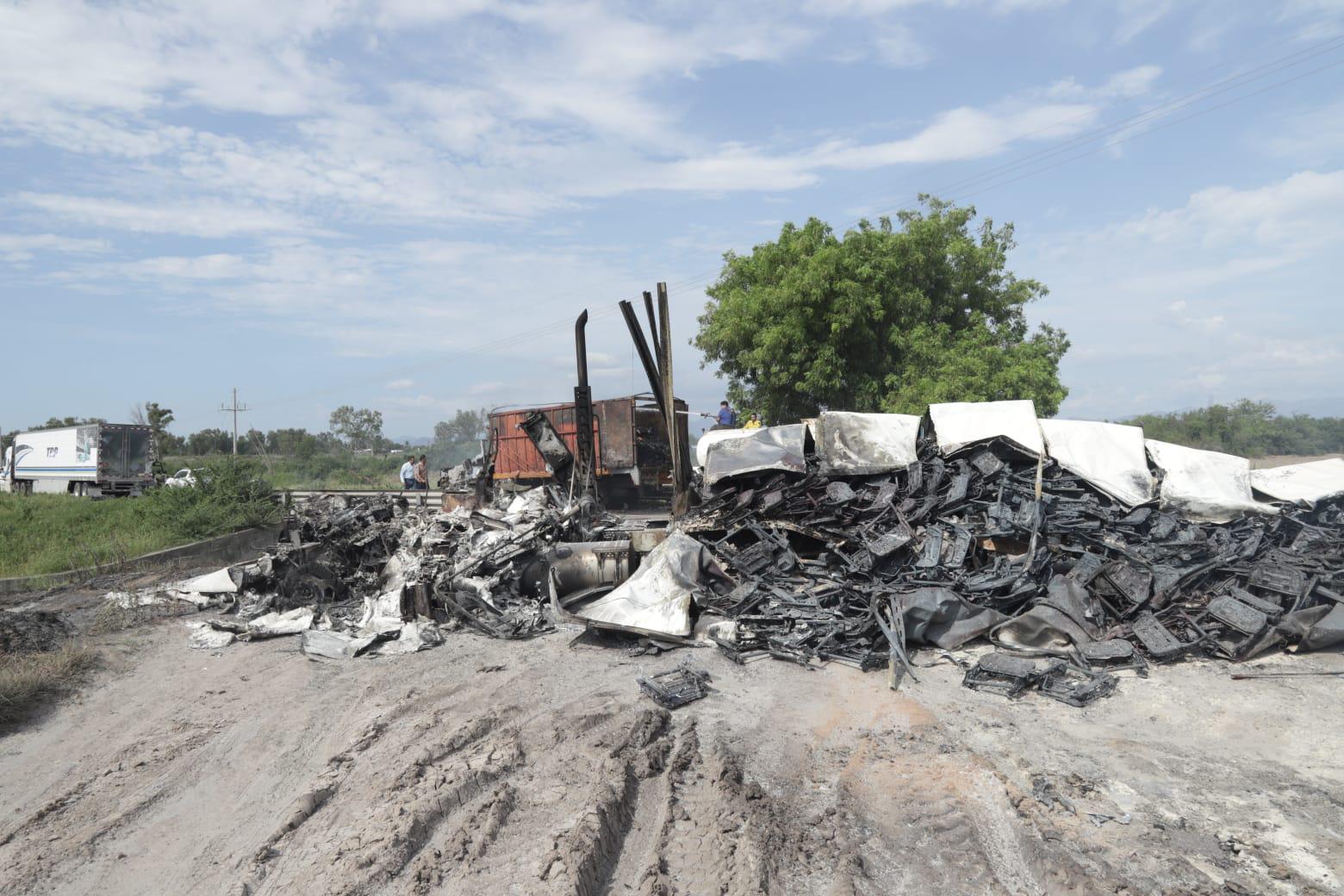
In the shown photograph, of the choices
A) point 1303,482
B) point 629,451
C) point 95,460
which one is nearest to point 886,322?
point 629,451

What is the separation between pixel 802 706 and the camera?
246 inches

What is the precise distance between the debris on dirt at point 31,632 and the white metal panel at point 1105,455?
1227 cm

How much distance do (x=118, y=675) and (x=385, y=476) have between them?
34420 mm

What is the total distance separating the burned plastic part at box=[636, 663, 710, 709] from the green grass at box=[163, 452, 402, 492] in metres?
29.5

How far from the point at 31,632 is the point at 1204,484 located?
1430 cm

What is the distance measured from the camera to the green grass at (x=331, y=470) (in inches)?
1438

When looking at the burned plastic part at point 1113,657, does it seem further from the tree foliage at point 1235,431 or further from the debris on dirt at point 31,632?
the tree foliage at point 1235,431

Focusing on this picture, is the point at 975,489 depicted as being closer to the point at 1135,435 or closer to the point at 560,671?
the point at 1135,435

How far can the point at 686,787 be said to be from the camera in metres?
4.82

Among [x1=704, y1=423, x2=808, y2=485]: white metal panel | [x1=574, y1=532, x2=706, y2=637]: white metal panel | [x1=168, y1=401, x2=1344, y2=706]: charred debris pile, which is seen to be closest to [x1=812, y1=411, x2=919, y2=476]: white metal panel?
[x1=168, y1=401, x2=1344, y2=706]: charred debris pile

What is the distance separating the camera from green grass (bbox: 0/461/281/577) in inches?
555

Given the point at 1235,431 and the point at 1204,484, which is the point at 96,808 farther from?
the point at 1235,431

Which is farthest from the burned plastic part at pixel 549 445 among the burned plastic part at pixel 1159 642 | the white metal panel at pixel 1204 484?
the white metal panel at pixel 1204 484

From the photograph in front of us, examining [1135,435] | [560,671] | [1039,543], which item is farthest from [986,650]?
[1135,435]
